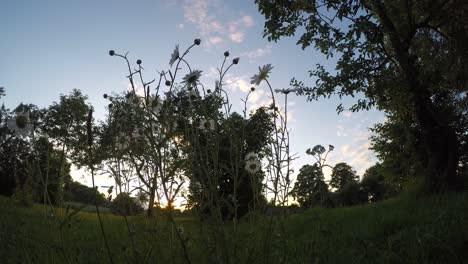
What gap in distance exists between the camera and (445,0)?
851 cm

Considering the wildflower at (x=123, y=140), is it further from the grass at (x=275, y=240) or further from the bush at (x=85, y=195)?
the grass at (x=275, y=240)

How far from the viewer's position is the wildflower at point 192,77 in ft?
8.24

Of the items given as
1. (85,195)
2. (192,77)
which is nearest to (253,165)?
(192,77)

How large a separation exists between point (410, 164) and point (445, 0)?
46.0 ft

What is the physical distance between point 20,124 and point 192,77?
1.31 m

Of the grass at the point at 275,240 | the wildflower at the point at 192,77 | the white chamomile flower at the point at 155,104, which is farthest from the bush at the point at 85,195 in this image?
the wildflower at the point at 192,77

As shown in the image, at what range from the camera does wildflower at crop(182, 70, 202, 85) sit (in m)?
2.51

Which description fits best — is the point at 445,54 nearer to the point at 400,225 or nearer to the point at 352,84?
the point at 352,84

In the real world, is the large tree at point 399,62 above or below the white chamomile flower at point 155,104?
above

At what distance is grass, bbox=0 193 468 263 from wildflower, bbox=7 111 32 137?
0.66m

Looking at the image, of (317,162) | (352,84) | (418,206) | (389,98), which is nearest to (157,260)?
(317,162)

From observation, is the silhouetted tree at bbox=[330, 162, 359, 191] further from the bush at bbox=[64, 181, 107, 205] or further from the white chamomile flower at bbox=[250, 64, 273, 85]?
the bush at bbox=[64, 181, 107, 205]

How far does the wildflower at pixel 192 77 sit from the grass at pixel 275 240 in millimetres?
961

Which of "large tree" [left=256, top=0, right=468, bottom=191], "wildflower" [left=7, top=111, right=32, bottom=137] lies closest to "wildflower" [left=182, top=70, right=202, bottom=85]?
"wildflower" [left=7, top=111, right=32, bottom=137]
